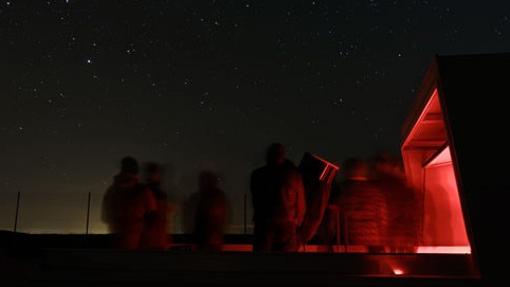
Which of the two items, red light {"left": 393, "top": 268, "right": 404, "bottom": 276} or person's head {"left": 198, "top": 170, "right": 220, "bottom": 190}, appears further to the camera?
person's head {"left": 198, "top": 170, "right": 220, "bottom": 190}

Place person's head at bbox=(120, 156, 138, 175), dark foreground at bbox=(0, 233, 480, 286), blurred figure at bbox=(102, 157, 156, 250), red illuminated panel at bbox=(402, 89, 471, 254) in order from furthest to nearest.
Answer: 1. red illuminated panel at bbox=(402, 89, 471, 254)
2. person's head at bbox=(120, 156, 138, 175)
3. blurred figure at bbox=(102, 157, 156, 250)
4. dark foreground at bbox=(0, 233, 480, 286)

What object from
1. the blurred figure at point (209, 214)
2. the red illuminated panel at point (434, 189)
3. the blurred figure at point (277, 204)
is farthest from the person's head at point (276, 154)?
the red illuminated panel at point (434, 189)

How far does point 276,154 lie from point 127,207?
1.54 meters

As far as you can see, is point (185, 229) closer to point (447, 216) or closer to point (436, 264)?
point (436, 264)

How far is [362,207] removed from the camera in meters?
4.82

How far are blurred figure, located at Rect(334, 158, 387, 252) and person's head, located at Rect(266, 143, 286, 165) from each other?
3.22 ft

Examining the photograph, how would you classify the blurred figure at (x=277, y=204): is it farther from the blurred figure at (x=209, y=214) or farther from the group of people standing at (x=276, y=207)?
the blurred figure at (x=209, y=214)

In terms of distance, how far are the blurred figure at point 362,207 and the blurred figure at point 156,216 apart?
1979 millimetres

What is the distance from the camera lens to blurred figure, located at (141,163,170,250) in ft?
14.3

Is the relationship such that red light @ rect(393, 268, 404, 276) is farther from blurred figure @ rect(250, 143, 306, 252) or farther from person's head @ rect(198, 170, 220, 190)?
person's head @ rect(198, 170, 220, 190)

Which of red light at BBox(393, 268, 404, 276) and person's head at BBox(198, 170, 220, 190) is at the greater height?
person's head at BBox(198, 170, 220, 190)

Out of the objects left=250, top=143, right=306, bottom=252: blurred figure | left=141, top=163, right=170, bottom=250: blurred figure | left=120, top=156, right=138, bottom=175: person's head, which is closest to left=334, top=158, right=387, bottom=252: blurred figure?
left=250, top=143, right=306, bottom=252: blurred figure

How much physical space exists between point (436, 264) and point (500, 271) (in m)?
0.49

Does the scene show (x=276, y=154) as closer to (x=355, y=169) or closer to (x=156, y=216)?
(x=355, y=169)
